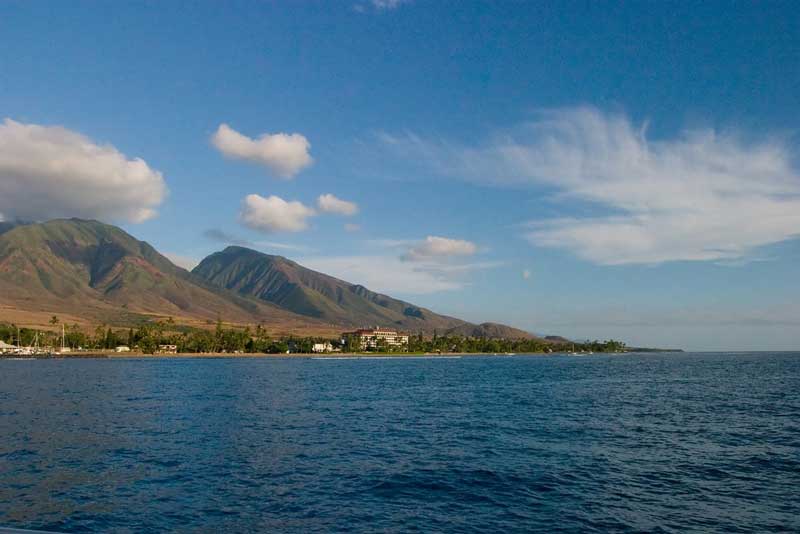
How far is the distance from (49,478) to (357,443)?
24843mm

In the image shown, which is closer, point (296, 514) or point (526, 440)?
point (296, 514)

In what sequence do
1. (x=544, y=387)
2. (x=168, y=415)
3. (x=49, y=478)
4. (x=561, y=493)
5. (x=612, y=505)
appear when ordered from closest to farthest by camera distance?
(x=612, y=505)
(x=561, y=493)
(x=49, y=478)
(x=168, y=415)
(x=544, y=387)

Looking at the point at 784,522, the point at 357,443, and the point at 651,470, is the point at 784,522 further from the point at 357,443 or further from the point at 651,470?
the point at 357,443

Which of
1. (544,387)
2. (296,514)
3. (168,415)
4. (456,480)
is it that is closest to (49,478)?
(296,514)

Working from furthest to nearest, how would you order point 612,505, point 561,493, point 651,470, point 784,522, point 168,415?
point 168,415 < point 651,470 < point 561,493 < point 612,505 < point 784,522

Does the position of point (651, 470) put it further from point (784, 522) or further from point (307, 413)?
point (307, 413)

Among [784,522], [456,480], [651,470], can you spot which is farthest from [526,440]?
[784,522]

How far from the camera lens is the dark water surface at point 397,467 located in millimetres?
32906

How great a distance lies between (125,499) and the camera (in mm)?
36062

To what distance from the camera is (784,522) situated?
106ft

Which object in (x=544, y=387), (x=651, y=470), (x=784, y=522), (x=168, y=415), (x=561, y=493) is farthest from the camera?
(x=544, y=387)

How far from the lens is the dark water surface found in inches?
1296

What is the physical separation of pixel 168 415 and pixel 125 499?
132 ft

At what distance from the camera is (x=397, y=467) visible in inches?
1769
